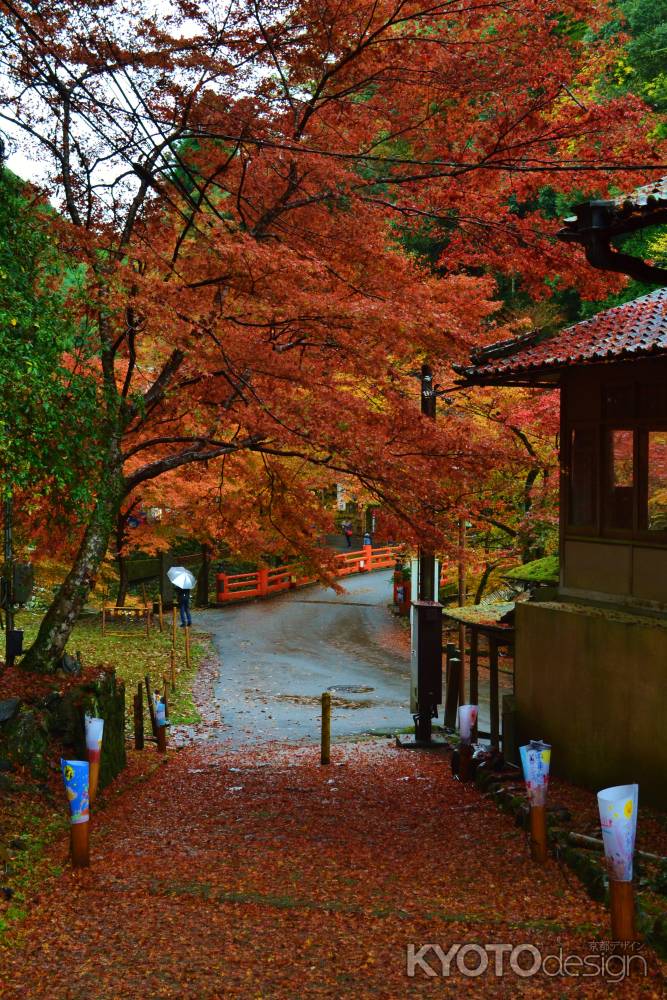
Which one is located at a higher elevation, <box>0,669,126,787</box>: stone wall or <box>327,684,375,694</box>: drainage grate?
<box>0,669,126,787</box>: stone wall

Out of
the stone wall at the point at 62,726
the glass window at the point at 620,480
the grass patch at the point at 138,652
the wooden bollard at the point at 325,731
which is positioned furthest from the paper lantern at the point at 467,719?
the grass patch at the point at 138,652

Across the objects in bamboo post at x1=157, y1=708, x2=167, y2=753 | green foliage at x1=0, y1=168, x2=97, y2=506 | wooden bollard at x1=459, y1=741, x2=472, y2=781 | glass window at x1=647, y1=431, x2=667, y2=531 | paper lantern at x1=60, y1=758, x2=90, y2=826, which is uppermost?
green foliage at x1=0, y1=168, x2=97, y2=506

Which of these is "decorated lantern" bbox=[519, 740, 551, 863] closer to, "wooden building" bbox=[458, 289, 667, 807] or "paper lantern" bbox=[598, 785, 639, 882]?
"paper lantern" bbox=[598, 785, 639, 882]

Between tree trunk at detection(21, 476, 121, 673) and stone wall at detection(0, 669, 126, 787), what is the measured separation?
24.8 inches

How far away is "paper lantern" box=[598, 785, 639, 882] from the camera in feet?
18.6

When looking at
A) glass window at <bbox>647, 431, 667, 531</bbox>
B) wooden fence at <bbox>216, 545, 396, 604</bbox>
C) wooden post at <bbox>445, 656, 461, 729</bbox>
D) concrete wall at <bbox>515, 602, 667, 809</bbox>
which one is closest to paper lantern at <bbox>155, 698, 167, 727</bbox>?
wooden post at <bbox>445, 656, 461, 729</bbox>

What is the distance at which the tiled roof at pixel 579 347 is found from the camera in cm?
919

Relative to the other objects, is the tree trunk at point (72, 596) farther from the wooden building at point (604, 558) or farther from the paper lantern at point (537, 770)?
the paper lantern at point (537, 770)

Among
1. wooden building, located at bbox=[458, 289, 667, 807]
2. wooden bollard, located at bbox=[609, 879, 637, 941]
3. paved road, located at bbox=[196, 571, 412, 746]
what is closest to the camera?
wooden bollard, located at bbox=[609, 879, 637, 941]

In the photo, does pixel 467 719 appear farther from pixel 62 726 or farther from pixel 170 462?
pixel 170 462

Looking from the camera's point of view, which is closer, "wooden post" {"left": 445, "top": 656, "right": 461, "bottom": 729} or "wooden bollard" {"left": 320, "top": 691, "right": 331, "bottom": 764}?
"wooden bollard" {"left": 320, "top": 691, "right": 331, "bottom": 764}

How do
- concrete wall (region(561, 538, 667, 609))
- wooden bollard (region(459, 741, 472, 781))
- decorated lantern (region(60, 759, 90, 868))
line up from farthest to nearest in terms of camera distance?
wooden bollard (region(459, 741, 472, 781))
concrete wall (region(561, 538, 667, 609))
decorated lantern (region(60, 759, 90, 868))

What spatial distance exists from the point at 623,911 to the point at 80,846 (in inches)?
169

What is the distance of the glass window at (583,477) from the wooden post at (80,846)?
675 centimetres
